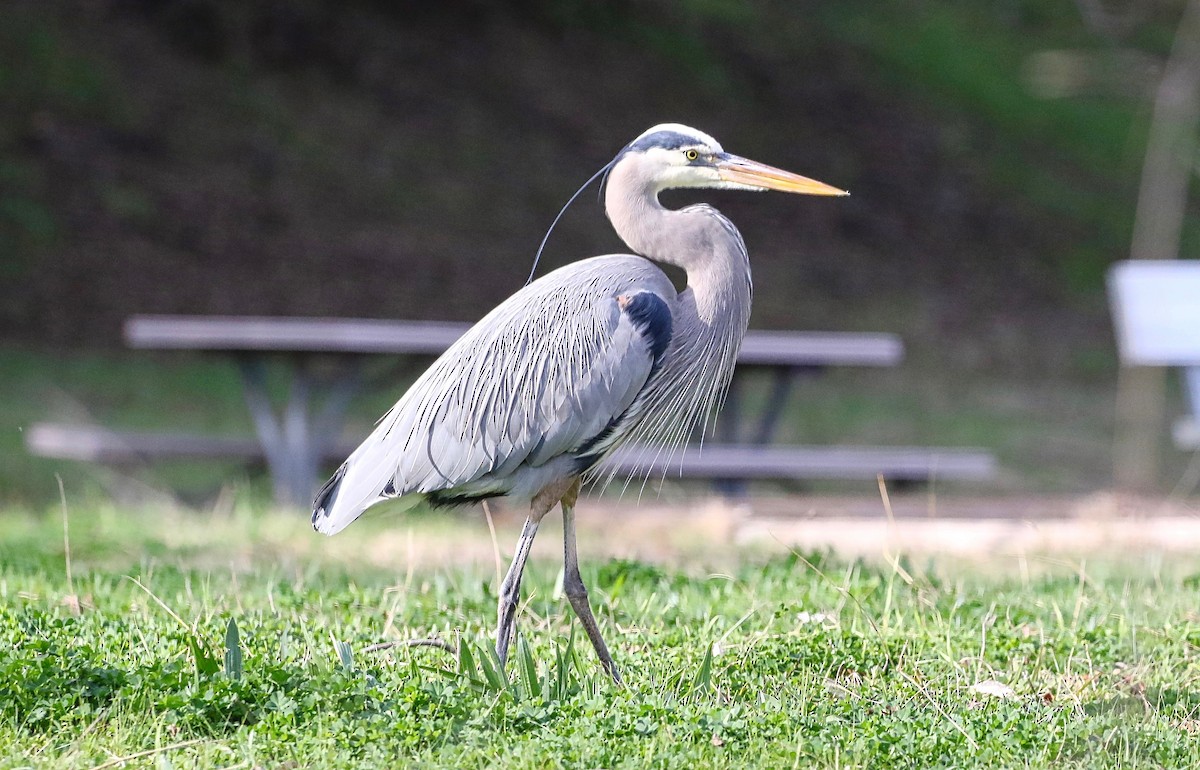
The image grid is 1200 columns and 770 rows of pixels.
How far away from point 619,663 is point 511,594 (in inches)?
13.7

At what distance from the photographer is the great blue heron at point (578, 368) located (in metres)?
3.79

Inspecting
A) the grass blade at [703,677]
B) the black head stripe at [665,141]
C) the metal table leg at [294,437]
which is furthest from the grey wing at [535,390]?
the metal table leg at [294,437]

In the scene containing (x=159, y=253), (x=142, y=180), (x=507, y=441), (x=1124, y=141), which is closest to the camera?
(x=507, y=441)

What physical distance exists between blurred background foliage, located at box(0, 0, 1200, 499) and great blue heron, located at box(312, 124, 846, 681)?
574 centimetres

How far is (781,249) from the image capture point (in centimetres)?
1798

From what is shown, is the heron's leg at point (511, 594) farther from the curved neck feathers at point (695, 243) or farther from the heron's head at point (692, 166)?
the heron's head at point (692, 166)

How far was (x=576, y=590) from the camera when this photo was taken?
3.81 metres

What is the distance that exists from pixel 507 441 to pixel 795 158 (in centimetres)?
1649

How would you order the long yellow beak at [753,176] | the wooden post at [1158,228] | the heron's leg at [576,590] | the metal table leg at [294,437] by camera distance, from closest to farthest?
the heron's leg at [576,590], the long yellow beak at [753,176], the metal table leg at [294,437], the wooden post at [1158,228]

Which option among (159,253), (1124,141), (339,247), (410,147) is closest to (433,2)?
(410,147)

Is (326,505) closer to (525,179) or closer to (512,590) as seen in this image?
(512,590)

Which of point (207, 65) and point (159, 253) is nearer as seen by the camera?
point (159, 253)

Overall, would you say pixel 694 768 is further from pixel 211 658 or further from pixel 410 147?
pixel 410 147

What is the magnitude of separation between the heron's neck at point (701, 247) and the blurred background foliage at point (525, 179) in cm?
575
